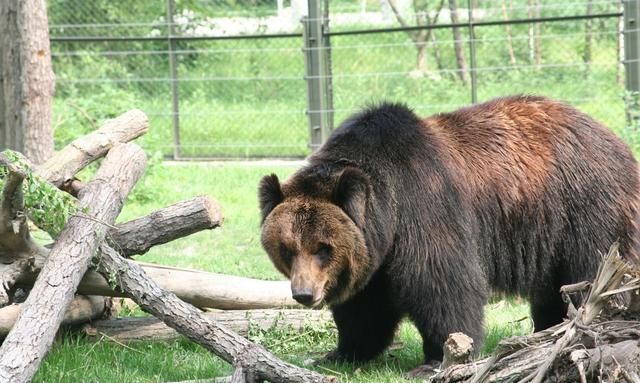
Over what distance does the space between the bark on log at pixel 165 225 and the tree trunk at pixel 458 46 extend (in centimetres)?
1026

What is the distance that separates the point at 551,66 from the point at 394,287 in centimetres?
1023

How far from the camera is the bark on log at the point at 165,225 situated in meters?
7.27

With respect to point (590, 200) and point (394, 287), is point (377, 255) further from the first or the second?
point (590, 200)

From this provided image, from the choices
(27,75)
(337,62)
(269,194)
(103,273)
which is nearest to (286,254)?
(269,194)

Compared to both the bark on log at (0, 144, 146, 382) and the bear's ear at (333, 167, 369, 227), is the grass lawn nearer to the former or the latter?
the bark on log at (0, 144, 146, 382)

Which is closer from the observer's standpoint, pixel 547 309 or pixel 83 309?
pixel 83 309

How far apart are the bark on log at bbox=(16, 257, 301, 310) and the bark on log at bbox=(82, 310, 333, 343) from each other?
0.35 feet

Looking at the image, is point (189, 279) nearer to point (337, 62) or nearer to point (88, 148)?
point (88, 148)

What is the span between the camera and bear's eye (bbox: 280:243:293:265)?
6648 mm

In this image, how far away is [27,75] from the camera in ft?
36.9

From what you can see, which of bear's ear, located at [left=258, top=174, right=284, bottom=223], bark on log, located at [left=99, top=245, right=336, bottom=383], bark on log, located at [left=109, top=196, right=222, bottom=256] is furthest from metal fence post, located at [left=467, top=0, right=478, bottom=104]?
bark on log, located at [left=99, top=245, right=336, bottom=383]

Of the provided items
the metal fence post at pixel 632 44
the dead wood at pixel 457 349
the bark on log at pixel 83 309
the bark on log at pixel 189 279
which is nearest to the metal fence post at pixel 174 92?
the metal fence post at pixel 632 44

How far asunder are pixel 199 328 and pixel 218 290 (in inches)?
58.4

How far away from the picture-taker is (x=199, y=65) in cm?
1847
